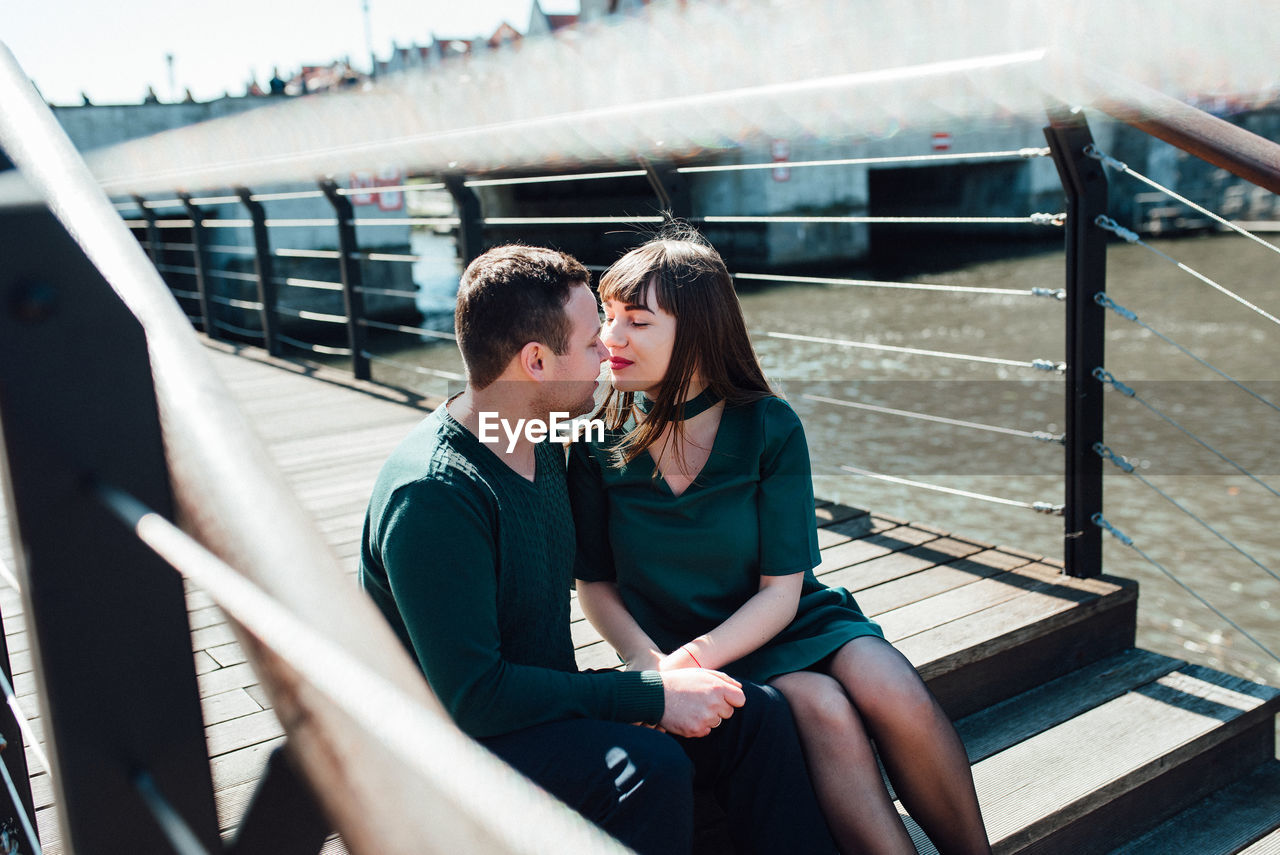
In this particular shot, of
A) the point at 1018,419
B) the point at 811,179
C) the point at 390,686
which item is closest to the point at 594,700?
the point at 390,686

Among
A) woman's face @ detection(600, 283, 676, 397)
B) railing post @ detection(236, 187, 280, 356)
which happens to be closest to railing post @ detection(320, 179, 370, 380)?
railing post @ detection(236, 187, 280, 356)

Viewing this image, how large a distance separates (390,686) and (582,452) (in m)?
1.32

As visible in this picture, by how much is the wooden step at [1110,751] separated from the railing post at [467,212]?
2.72m

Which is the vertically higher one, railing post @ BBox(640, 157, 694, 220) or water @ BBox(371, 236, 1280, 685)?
railing post @ BBox(640, 157, 694, 220)

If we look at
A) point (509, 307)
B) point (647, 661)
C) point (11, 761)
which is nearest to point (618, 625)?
point (647, 661)

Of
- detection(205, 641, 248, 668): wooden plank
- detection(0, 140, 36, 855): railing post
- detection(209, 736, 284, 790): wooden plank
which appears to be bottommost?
detection(205, 641, 248, 668): wooden plank

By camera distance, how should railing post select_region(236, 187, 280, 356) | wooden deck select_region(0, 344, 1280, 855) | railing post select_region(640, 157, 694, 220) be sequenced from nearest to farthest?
wooden deck select_region(0, 344, 1280, 855)
railing post select_region(640, 157, 694, 220)
railing post select_region(236, 187, 280, 356)

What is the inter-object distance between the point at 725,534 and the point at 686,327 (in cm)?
34

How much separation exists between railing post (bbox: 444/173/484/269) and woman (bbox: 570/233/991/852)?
2.49 m

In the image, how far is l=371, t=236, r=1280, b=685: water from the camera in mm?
4410

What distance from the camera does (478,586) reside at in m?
1.31

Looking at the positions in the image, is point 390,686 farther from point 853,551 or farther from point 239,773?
point 853,551

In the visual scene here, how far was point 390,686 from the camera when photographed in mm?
471

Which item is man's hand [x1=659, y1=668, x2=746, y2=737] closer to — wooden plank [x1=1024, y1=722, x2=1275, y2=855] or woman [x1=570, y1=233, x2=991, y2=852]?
woman [x1=570, y1=233, x2=991, y2=852]
